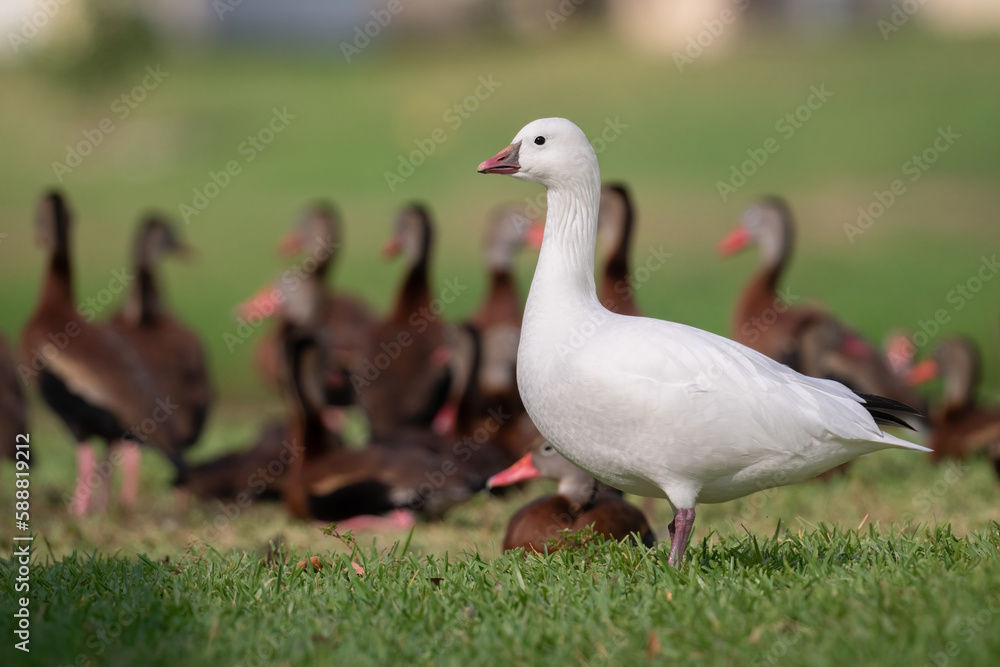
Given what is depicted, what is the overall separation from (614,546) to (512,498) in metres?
3.05

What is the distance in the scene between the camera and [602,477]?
3.92 m

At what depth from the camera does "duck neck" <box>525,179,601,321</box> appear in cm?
408

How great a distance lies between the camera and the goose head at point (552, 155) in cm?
412

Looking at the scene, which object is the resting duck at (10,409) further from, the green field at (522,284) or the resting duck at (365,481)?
the resting duck at (365,481)

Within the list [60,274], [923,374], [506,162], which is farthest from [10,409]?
[923,374]

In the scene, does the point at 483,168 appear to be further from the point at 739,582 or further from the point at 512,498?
the point at 512,498

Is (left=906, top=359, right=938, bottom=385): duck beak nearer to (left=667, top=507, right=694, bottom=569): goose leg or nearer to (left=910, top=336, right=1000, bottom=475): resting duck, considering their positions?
(left=910, top=336, right=1000, bottom=475): resting duck

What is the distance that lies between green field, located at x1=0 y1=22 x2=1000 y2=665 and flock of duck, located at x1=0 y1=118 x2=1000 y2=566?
31 cm

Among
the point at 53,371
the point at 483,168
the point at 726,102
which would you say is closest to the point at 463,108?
the point at 726,102

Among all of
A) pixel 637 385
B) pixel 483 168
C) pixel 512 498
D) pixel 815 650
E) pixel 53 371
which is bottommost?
pixel 512 498

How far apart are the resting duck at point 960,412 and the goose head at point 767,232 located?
143cm

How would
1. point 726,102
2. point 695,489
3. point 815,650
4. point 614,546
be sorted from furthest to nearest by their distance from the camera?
point 726,102, point 614,546, point 695,489, point 815,650

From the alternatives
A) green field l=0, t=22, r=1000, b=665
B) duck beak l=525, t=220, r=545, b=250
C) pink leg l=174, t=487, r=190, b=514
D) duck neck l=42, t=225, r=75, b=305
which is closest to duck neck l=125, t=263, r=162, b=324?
duck neck l=42, t=225, r=75, b=305

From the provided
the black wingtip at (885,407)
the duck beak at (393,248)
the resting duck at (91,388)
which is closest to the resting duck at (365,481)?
the resting duck at (91,388)
